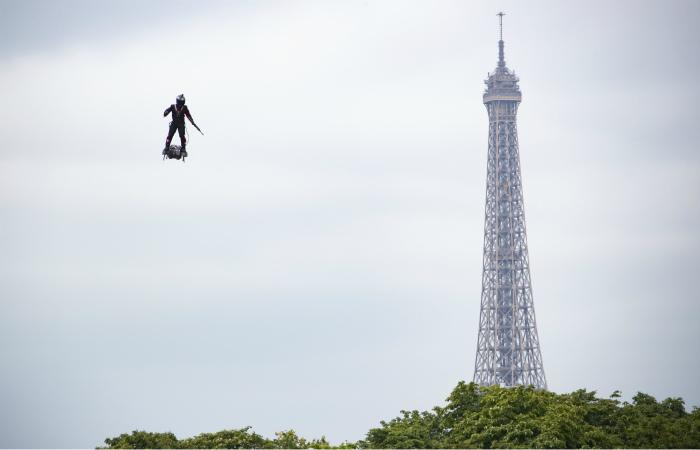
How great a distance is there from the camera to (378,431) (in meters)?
93.1

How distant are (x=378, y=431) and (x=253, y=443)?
8447 mm

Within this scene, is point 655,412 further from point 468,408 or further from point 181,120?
point 181,120

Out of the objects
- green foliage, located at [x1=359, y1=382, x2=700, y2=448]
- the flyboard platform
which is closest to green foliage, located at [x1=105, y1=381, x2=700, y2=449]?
green foliage, located at [x1=359, y1=382, x2=700, y2=448]

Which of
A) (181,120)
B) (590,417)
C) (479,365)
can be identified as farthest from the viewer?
(479,365)

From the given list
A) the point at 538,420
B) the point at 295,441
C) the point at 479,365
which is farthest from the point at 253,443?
the point at 479,365

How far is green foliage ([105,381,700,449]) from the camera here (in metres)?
85.9

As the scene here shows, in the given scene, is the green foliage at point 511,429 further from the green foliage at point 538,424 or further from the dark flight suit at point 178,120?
the dark flight suit at point 178,120

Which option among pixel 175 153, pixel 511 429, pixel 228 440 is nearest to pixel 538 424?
pixel 511 429

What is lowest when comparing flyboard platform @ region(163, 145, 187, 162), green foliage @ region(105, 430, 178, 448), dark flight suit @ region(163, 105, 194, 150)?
green foliage @ region(105, 430, 178, 448)

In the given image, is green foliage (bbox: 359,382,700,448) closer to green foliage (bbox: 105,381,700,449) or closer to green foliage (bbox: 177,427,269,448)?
green foliage (bbox: 105,381,700,449)

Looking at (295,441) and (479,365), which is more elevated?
(479,365)

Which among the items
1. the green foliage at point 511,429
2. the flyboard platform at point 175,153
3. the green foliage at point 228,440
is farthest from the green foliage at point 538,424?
the flyboard platform at point 175,153

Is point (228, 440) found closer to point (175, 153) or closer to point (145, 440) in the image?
point (145, 440)

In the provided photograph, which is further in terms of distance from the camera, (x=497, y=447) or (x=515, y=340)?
(x=515, y=340)
